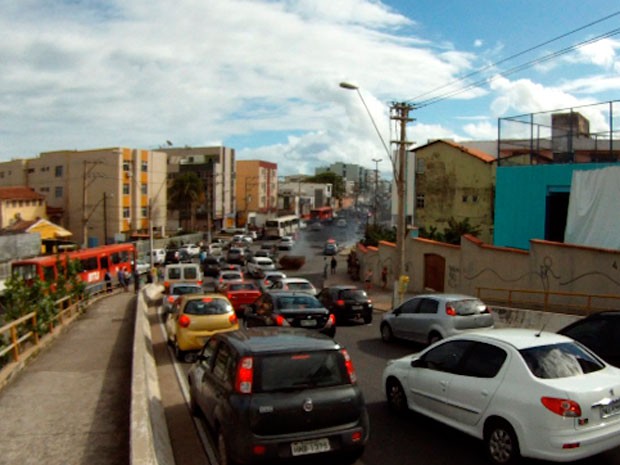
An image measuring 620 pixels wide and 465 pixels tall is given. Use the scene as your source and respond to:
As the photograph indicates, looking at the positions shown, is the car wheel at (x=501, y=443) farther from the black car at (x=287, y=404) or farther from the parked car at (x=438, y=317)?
the parked car at (x=438, y=317)

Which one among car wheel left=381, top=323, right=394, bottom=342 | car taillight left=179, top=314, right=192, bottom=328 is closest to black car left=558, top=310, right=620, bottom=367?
car wheel left=381, top=323, right=394, bottom=342

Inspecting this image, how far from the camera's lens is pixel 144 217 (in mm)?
80938

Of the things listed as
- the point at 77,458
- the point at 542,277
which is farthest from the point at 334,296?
the point at 77,458

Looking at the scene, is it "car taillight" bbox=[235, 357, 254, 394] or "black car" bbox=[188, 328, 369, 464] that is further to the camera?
"car taillight" bbox=[235, 357, 254, 394]

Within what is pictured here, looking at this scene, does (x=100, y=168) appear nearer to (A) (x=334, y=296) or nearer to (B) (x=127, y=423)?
(A) (x=334, y=296)

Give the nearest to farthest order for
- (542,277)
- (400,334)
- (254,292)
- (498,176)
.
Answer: (400,334) → (542,277) → (254,292) → (498,176)

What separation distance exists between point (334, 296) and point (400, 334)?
538 centimetres

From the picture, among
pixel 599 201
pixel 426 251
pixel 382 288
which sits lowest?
pixel 382 288

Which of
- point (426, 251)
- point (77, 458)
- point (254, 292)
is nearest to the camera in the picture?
point (77, 458)

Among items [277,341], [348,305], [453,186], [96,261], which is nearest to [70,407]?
[277,341]

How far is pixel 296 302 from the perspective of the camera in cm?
1616

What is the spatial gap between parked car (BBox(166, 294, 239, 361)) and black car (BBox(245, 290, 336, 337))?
156cm

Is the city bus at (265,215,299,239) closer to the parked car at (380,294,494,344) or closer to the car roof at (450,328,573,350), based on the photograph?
the parked car at (380,294,494,344)

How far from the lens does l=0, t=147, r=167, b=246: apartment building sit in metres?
75.7
